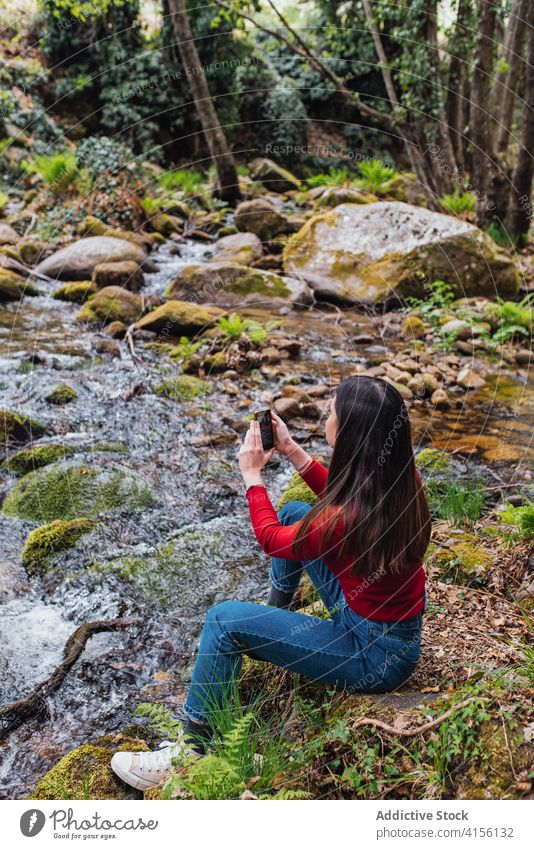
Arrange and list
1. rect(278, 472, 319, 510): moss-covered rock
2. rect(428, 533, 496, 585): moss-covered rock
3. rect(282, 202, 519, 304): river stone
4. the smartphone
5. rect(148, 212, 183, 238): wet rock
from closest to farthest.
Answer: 1. the smartphone
2. rect(428, 533, 496, 585): moss-covered rock
3. rect(278, 472, 319, 510): moss-covered rock
4. rect(282, 202, 519, 304): river stone
5. rect(148, 212, 183, 238): wet rock

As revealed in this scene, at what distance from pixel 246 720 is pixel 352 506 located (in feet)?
2.94

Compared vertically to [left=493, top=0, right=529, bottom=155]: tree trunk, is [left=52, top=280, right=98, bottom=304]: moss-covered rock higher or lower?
lower

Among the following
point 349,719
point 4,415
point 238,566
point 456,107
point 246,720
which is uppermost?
point 456,107

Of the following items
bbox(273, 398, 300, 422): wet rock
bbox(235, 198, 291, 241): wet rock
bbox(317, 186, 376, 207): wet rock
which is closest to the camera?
bbox(273, 398, 300, 422): wet rock

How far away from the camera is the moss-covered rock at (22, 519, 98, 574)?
396cm

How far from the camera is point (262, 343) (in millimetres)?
7504

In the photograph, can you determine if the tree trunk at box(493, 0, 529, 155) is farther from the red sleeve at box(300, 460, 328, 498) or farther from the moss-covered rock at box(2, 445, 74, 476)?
the moss-covered rock at box(2, 445, 74, 476)

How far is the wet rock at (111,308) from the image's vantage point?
27.1 feet

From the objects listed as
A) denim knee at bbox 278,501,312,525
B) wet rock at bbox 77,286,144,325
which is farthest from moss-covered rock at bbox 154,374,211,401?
denim knee at bbox 278,501,312,525

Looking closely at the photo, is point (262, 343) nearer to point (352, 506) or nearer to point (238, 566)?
point (238, 566)

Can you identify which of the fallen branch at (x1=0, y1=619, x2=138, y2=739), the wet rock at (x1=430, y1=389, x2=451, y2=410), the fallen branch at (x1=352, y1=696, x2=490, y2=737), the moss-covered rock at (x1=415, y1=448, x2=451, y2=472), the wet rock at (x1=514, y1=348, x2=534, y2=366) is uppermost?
the fallen branch at (x1=352, y1=696, x2=490, y2=737)

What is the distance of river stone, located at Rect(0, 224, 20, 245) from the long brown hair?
34.0 feet

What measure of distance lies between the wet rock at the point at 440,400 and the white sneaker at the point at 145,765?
470 cm
